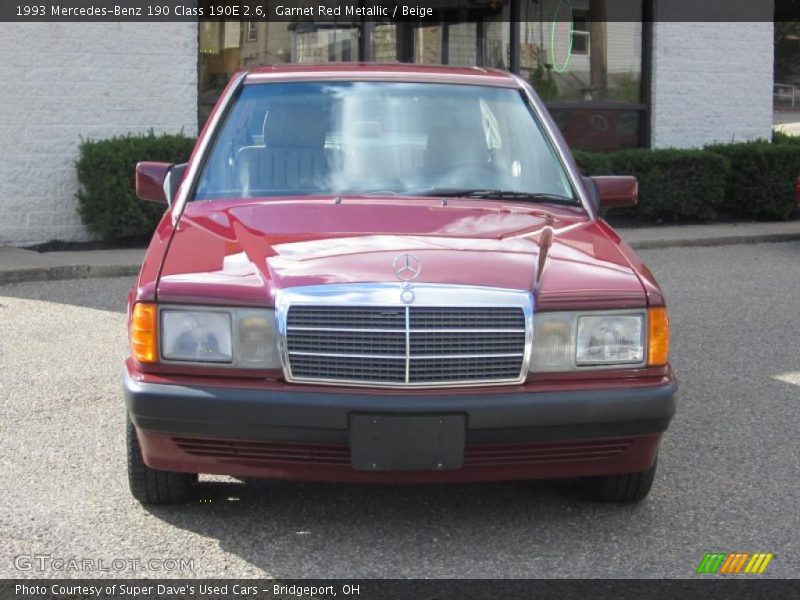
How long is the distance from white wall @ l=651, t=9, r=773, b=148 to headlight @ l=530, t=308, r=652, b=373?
39.2 feet

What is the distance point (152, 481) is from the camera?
450cm

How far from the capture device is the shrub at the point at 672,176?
1427cm

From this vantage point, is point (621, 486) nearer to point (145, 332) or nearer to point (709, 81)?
point (145, 332)

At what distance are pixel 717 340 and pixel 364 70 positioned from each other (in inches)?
137

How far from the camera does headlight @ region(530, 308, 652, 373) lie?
4.14m

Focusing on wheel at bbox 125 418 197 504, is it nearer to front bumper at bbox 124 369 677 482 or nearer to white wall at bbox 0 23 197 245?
front bumper at bbox 124 369 677 482

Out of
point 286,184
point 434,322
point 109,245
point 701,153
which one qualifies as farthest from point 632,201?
point 701,153

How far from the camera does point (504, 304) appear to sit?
4.10m

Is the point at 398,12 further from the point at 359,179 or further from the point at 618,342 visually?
the point at 618,342

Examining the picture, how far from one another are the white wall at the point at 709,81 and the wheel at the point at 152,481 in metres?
12.2

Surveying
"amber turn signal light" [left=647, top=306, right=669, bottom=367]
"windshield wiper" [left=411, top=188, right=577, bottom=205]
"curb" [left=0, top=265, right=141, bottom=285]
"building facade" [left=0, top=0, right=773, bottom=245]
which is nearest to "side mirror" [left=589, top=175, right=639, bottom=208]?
"windshield wiper" [left=411, top=188, right=577, bottom=205]

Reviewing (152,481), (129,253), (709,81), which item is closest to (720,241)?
(709,81)

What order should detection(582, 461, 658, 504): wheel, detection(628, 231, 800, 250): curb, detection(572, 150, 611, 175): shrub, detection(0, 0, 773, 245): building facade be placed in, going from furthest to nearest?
detection(572, 150, 611, 175): shrub → detection(628, 231, 800, 250): curb → detection(0, 0, 773, 245): building facade → detection(582, 461, 658, 504): wheel

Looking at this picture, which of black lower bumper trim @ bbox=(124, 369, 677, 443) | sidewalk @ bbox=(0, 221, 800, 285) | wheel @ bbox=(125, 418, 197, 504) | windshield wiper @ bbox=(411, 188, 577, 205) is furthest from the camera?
sidewalk @ bbox=(0, 221, 800, 285)
